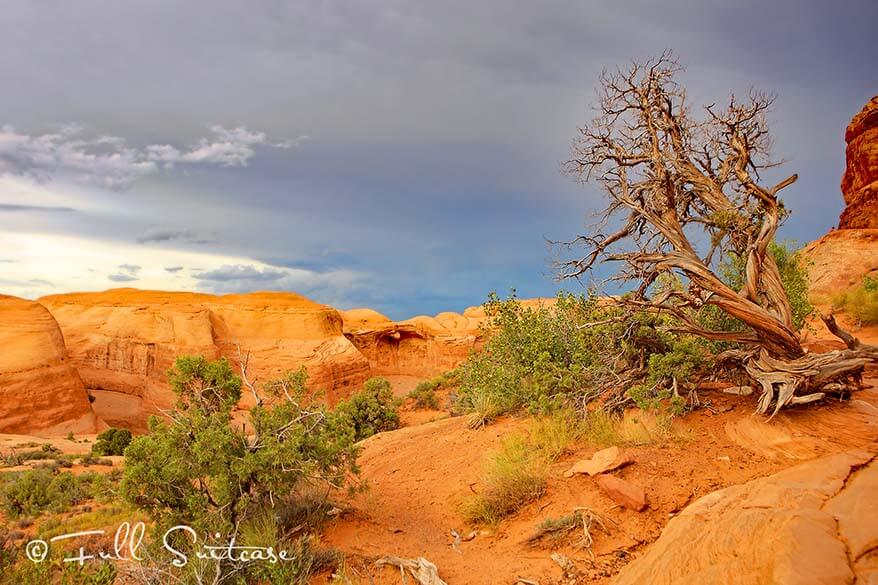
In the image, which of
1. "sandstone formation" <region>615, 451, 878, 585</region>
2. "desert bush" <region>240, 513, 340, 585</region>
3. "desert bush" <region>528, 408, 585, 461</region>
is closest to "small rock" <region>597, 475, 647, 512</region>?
"sandstone formation" <region>615, 451, 878, 585</region>

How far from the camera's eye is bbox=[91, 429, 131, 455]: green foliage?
15779mm

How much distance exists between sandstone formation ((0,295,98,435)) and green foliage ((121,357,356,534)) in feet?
66.7

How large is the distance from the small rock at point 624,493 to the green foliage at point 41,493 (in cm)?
816

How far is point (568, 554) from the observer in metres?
4.91

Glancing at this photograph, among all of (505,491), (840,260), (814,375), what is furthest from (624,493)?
(840,260)

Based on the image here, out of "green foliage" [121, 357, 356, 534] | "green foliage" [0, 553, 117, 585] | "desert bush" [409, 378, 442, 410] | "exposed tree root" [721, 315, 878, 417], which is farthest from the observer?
"desert bush" [409, 378, 442, 410]

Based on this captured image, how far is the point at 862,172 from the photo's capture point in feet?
96.7

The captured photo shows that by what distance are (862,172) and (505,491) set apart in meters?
34.4

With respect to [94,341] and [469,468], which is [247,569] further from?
[94,341]

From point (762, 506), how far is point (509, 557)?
2.31m

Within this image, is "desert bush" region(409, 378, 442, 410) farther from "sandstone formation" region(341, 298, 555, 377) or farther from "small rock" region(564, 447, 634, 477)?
"small rock" region(564, 447, 634, 477)

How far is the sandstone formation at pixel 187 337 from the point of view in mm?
27250

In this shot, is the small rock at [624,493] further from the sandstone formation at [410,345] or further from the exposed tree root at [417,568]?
the sandstone formation at [410,345]

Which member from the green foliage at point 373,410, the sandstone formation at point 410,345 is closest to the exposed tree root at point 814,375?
the green foliage at point 373,410
